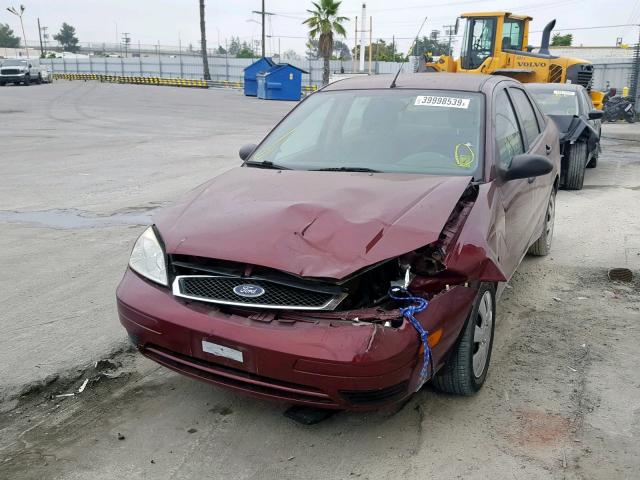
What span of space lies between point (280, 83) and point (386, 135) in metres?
31.1

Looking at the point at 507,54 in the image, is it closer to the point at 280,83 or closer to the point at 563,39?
the point at 280,83

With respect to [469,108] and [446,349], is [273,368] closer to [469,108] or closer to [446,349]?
[446,349]

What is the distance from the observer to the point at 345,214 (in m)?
2.96

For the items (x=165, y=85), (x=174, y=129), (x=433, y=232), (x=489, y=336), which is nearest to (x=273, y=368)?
(x=433, y=232)

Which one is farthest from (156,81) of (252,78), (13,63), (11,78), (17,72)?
(252,78)

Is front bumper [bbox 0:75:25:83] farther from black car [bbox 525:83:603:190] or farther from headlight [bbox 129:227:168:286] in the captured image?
headlight [bbox 129:227:168:286]

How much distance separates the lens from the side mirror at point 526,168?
3705mm

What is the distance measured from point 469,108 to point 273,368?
2.35m

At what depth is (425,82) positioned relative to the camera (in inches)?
173

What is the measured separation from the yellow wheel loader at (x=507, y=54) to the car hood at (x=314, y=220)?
14.9m

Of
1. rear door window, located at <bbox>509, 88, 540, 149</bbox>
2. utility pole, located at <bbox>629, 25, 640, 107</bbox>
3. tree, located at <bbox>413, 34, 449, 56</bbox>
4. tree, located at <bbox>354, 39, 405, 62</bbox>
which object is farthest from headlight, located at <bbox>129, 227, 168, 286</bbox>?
tree, located at <bbox>354, 39, 405, 62</bbox>

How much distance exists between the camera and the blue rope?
8.60 ft

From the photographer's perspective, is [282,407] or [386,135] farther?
[386,135]

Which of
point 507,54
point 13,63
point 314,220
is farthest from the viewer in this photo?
point 13,63
